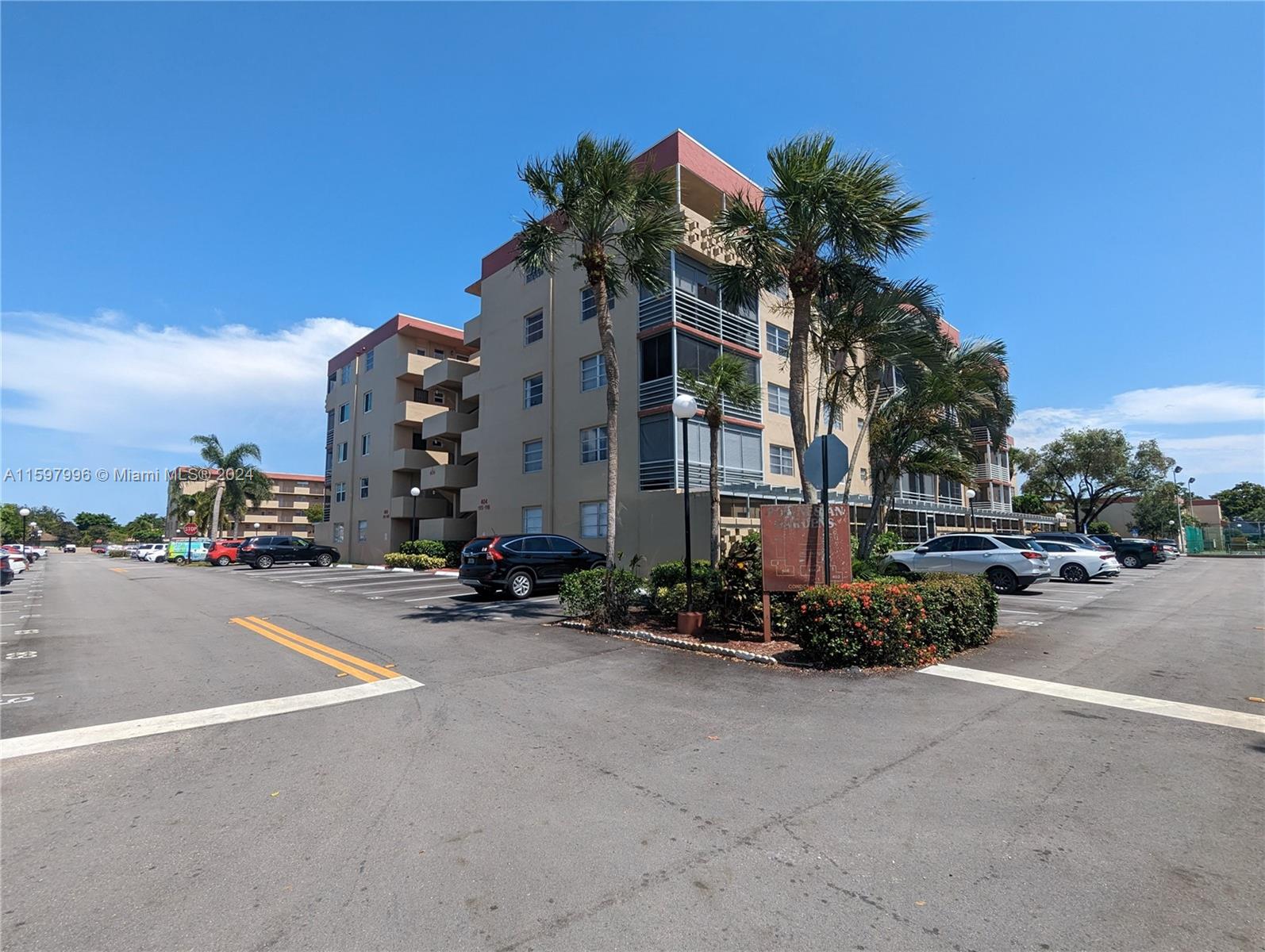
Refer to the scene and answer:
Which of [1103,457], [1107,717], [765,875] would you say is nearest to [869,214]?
[1107,717]

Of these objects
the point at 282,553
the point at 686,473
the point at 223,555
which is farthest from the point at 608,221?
the point at 223,555

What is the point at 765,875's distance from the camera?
3.27 metres

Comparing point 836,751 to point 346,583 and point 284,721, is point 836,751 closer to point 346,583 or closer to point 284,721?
point 284,721

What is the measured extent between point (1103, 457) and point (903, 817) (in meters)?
49.1

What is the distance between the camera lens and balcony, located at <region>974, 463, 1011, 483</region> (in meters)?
40.8

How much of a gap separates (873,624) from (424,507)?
2963 cm

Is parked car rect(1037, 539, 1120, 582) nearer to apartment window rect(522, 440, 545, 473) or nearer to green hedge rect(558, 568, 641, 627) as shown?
green hedge rect(558, 568, 641, 627)

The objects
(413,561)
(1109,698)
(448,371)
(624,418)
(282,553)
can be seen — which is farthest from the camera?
(282,553)

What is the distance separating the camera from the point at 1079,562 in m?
21.8

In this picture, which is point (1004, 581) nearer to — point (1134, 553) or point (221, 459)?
point (1134, 553)

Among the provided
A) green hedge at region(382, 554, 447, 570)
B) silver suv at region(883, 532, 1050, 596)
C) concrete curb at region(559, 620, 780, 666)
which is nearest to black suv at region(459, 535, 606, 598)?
concrete curb at region(559, 620, 780, 666)

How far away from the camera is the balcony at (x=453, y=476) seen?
3158 centimetres

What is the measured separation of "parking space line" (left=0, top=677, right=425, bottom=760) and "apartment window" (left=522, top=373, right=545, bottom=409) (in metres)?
18.8

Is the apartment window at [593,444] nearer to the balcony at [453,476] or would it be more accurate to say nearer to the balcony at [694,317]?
the balcony at [694,317]
